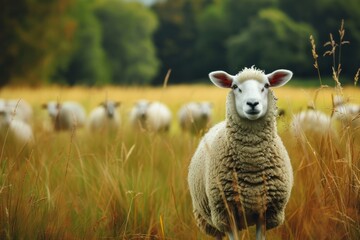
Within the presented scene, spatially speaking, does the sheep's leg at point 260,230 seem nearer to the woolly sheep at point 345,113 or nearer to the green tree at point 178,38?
the woolly sheep at point 345,113

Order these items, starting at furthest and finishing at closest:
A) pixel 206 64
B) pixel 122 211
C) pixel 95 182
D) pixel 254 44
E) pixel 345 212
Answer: pixel 206 64, pixel 254 44, pixel 95 182, pixel 122 211, pixel 345 212

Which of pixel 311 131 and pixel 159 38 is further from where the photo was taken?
pixel 159 38

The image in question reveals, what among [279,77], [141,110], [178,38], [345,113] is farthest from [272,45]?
[279,77]

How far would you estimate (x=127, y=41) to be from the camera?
45.4m

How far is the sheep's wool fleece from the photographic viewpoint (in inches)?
98.1

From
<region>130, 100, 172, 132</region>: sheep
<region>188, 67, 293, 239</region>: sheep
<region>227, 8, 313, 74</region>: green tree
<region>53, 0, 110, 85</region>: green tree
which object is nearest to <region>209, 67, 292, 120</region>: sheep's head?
<region>188, 67, 293, 239</region>: sheep

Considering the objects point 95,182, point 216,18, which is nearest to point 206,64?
point 216,18

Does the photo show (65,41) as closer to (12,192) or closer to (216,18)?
(216,18)

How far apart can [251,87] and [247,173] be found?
43cm

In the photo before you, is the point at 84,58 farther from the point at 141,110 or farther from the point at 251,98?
the point at 251,98

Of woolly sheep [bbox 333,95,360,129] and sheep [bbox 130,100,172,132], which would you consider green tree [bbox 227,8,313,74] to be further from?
woolly sheep [bbox 333,95,360,129]

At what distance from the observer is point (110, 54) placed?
45156 millimetres

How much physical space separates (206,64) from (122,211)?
127 ft

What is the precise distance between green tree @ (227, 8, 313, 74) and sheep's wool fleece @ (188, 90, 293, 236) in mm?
32455
